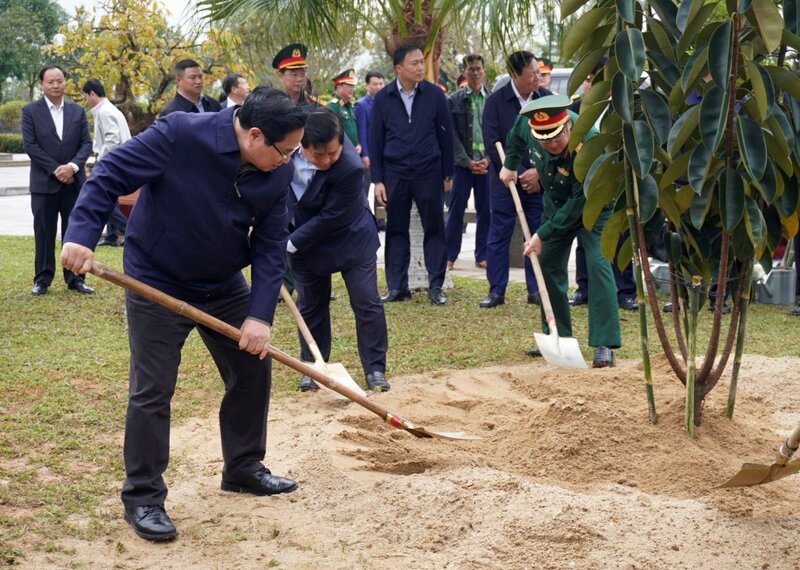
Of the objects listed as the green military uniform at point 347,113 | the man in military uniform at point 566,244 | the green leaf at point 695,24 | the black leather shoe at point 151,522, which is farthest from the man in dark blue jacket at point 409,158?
the black leather shoe at point 151,522

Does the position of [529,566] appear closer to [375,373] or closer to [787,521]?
[787,521]

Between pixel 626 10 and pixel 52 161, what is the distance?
22.4 ft

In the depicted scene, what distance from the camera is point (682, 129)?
437 cm

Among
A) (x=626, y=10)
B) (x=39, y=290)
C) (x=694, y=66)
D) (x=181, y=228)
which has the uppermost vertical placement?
(x=626, y=10)

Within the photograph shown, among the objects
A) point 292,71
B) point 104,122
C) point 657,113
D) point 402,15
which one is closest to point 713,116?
point 657,113

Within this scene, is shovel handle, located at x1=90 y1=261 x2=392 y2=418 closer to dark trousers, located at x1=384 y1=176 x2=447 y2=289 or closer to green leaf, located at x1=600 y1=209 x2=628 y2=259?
green leaf, located at x1=600 y1=209 x2=628 y2=259

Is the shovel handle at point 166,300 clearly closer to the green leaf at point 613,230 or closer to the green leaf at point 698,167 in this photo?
the green leaf at point 613,230

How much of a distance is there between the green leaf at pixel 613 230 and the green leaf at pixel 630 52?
31.3 inches

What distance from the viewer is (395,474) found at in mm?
4973

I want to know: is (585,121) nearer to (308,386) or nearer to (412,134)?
(308,386)

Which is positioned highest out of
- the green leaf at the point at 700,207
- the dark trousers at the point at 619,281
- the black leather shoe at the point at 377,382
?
the green leaf at the point at 700,207

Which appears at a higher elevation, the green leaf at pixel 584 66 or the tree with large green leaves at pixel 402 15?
the tree with large green leaves at pixel 402 15

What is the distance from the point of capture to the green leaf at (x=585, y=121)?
186 inches

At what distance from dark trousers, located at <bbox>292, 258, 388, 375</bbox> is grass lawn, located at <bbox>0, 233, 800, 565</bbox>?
36 centimetres
